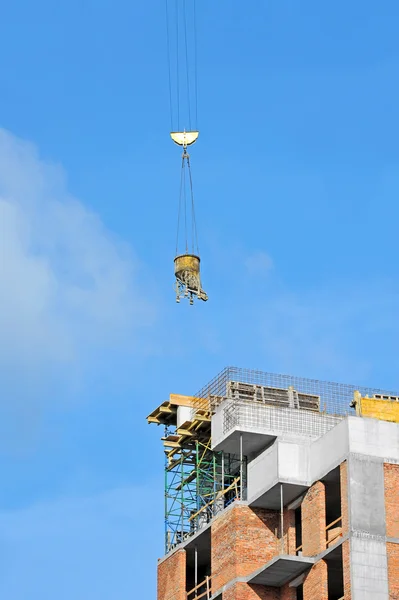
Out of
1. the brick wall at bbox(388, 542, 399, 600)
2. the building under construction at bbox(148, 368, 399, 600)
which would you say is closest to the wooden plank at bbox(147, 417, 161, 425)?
the building under construction at bbox(148, 368, 399, 600)

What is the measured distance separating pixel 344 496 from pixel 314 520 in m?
2.98

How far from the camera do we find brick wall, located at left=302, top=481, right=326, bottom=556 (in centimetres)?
10238

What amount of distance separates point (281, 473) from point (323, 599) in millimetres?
7586

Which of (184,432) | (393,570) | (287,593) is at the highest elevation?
(184,432)

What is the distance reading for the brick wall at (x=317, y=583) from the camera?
101188mm

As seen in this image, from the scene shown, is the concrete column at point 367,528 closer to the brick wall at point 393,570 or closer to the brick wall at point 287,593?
the brick wall at point 393,570

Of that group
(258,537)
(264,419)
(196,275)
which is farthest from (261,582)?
(196,275)

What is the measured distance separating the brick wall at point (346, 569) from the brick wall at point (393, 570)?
2257mm

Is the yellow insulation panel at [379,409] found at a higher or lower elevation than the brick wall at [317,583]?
higher

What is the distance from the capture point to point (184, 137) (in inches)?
4707

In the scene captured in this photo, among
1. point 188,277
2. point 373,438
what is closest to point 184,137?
point 188,277

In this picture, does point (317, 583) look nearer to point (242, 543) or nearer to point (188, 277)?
point (242, 543)

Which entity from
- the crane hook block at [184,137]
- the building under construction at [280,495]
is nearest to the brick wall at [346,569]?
the building under construction at [280,495]

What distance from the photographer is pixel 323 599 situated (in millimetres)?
100812
